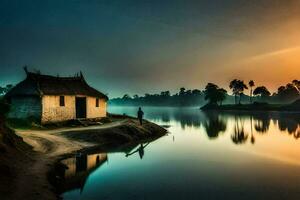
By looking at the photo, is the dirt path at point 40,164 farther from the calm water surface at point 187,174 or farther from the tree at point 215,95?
the tree at point 215,95

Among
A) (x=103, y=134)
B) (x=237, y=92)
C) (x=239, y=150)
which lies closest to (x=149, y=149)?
(x=103, y=134)

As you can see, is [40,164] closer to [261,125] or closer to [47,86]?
[47,86]

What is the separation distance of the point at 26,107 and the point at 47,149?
587 inches

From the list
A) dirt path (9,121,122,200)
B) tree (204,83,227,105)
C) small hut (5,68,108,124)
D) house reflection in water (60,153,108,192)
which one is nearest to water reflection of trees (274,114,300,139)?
house reflection in water (60,153,108,192)

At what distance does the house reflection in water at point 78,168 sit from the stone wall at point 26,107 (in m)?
14.0

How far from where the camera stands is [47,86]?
41.0 metres

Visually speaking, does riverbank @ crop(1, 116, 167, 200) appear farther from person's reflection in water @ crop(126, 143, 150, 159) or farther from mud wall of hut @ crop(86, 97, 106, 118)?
mud wall of hut @ crop(86, 97, 106, 118)

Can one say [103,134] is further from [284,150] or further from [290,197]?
[290,197]

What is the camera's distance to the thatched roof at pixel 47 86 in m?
39.5

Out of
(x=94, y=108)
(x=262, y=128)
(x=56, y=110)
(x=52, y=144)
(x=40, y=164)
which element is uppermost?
(x=94, y=108)

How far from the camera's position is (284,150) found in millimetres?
32375

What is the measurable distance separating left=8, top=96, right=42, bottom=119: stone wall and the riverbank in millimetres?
7025

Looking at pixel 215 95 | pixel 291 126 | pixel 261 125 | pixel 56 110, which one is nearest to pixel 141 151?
pixel 56 110

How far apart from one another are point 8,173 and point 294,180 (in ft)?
54.8
